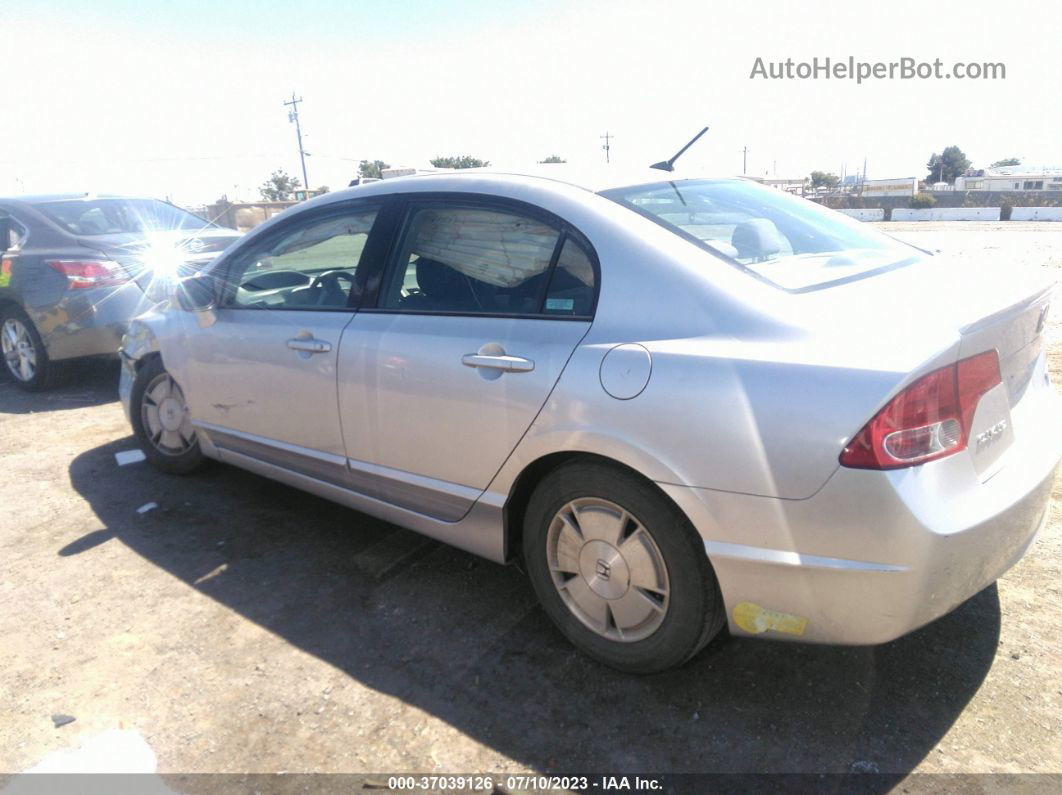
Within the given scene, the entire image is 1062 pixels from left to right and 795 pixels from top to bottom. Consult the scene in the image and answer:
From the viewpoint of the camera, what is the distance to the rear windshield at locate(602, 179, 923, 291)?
244cm

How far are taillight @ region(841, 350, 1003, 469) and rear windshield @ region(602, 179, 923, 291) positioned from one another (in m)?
0.52

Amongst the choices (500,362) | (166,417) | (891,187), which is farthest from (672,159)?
(891,187)

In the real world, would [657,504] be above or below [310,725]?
above

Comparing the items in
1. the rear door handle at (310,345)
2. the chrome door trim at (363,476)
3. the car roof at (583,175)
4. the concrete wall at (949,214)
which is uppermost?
the car roof at (583,175)

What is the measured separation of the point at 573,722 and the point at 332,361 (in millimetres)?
1707

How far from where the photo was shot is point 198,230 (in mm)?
6879

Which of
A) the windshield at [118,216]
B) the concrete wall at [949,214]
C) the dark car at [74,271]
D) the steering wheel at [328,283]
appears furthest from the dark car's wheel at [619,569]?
the concrete wall at [949,214]

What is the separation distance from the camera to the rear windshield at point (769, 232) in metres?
2.44

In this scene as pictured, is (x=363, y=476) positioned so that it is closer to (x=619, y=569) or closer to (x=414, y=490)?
(x=414, y=490)

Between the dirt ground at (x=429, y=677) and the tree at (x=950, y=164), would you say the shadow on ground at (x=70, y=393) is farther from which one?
the tree at (x=950, y=164)

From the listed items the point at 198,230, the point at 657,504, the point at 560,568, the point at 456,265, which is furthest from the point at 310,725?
the point at 198,230

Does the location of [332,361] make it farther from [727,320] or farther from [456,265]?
[727,320]

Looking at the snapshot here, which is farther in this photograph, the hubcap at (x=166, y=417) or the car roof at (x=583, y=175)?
the hubcap at (x=166, y=417)

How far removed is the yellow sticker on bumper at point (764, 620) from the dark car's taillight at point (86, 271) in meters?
5.87
